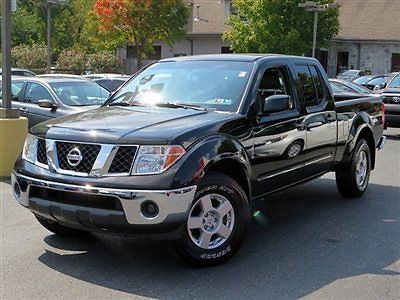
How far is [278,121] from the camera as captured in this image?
19.0 feet

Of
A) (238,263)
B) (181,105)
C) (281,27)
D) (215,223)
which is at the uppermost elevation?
(281,27)

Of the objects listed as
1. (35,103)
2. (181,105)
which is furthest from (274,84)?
(35,103)

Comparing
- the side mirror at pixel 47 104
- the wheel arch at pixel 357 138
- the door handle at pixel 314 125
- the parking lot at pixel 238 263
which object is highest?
the door handle at pixel 314 125

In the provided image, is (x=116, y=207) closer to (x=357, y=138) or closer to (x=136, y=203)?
(x=136, y=203)

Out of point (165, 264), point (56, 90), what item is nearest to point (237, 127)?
point (165, 264)

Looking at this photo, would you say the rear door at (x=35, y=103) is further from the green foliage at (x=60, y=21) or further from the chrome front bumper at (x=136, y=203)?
the green foliage at (x=60, y=21)

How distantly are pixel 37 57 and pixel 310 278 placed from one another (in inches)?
1316

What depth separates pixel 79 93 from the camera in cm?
1145

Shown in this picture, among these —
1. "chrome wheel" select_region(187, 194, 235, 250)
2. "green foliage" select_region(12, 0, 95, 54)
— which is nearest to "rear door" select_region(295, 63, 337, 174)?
"chrome wheel" select_region(187, 194, 235, 250)

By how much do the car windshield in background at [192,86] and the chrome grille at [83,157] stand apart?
1252 millimetres

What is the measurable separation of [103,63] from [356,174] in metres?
28.2

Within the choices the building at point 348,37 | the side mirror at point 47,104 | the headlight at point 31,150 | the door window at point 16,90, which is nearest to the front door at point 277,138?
the headlight at point 31,150

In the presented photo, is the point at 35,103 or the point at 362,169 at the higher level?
the point at 35,103

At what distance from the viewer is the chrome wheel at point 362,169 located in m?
7.70
